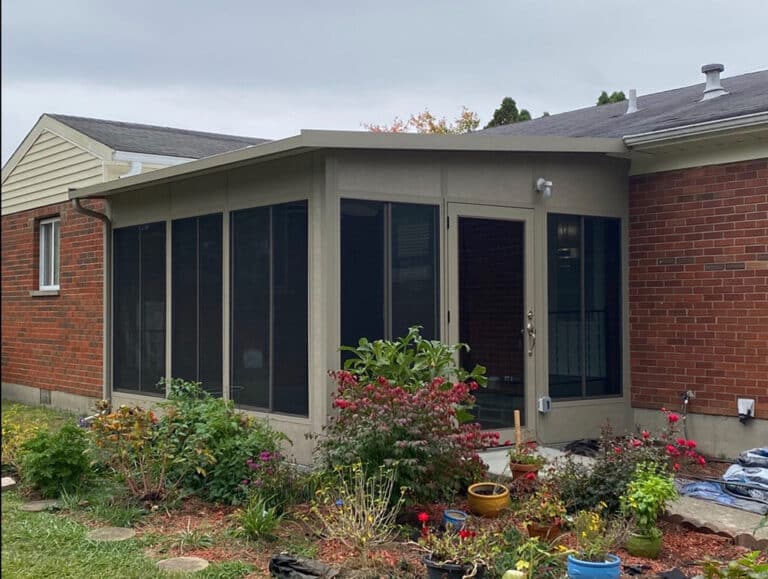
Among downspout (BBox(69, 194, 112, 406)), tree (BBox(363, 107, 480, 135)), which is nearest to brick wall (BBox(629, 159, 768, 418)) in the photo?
downspout (BBox(69, 194, 112, 406))

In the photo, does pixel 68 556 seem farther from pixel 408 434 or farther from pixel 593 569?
pixel 593 569

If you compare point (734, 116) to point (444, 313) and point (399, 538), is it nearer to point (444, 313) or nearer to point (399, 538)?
point (444, 313)

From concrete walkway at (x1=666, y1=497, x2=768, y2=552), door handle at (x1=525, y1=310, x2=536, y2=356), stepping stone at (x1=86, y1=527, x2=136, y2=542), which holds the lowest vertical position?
stepping stone at (x1=86, y1=527, x2=136, y2=542)

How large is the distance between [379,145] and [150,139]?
756 centimetres

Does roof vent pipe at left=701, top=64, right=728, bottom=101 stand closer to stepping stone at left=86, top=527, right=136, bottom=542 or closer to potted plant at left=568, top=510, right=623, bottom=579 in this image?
potted plant at left=568, top=510, right=623, bottom=579

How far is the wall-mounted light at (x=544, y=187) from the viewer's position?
7957 mm

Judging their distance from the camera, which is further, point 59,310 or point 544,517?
point 59,310

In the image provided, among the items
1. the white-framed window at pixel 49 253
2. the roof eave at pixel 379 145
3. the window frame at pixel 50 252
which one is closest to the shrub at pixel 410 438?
the roof eave at pixel 379 145

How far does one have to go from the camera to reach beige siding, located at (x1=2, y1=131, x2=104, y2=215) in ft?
39.0

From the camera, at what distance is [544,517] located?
5.00 m

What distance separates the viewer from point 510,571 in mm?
4086

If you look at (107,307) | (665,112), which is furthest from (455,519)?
(107,307)

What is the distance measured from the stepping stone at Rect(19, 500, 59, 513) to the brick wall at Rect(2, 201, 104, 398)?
14.4 ft

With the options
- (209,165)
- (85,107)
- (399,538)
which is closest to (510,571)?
(399,538)
